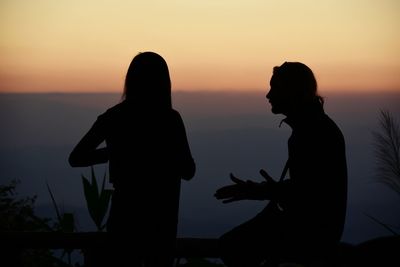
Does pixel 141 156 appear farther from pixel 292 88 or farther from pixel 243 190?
pixel 292 88

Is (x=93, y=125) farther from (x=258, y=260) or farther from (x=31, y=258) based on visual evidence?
(x=31, y=258)

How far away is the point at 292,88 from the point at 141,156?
2.34 ft

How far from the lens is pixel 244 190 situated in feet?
8.08

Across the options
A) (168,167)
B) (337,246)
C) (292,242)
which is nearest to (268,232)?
(292,242)

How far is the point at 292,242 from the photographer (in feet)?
8.07

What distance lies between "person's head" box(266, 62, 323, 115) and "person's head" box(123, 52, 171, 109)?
480 millimetres

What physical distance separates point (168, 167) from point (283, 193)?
488mm

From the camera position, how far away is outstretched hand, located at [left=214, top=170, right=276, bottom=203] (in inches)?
96.1

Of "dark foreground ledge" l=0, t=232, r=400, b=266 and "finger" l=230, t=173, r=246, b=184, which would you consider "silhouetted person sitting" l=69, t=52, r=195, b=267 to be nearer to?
"finger" l=230, t=173, r=246, b=184

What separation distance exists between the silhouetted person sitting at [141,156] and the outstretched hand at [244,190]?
0.66 feet

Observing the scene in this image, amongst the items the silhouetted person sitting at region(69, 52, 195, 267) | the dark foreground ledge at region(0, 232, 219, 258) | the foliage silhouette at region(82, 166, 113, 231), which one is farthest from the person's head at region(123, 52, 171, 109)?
the foliage silhouette at region(82, 166, 113, 231)

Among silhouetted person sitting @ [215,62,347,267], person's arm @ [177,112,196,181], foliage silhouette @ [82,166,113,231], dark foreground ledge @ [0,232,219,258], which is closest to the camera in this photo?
silhouetted person sitting @ [215,62,347,267]

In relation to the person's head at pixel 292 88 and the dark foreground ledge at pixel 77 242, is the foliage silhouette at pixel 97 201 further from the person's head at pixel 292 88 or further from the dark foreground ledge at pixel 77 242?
the person's head at pixel 292 88

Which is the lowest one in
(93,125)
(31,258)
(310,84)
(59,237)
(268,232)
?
(31,258)
